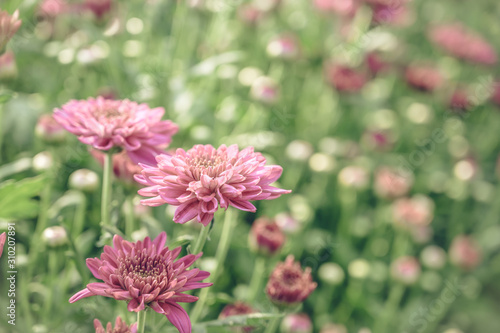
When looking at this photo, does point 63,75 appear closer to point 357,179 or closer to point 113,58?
point 113,58

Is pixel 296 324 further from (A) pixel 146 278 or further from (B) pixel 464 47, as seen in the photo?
(B) pixel 464 47

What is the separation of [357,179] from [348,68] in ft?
1.50

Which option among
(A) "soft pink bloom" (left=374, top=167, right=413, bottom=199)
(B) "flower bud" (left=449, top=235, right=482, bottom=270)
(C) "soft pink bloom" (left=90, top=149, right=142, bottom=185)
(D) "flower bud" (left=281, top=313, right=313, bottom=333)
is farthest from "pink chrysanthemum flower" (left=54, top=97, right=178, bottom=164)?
(B) "flower bud" (left=449, top=235, right=482, bottom=270)

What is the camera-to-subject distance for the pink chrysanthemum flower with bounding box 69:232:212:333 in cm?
68

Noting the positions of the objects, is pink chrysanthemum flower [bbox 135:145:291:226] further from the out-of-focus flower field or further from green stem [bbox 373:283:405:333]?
green stem [bbox 373:283:405:333]

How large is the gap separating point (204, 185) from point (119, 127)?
222mm

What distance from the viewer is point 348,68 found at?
6.26 feet

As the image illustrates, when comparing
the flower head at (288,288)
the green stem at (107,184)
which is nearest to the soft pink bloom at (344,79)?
the flower head at (288,288)

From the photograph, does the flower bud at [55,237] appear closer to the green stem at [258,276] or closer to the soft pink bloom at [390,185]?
the green stem at [258,276]

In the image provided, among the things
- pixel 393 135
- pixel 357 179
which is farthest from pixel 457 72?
pixel 357 179

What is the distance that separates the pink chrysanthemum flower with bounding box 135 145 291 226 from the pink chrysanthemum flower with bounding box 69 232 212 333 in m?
0.07

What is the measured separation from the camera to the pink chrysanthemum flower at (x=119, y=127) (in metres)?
0.84

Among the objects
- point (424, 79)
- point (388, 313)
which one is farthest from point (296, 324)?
point (424, 79)

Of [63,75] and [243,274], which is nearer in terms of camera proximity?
[243,274]
